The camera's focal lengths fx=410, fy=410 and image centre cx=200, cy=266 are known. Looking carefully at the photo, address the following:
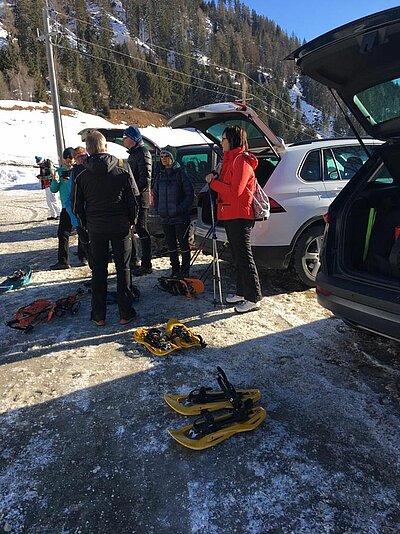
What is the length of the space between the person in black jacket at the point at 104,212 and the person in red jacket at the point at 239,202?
0.93m

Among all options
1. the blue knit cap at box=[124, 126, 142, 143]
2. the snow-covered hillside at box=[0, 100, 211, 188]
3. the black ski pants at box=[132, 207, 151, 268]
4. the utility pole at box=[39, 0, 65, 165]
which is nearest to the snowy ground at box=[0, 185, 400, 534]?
the black ski pants at box=[132, 207, 151, 268]

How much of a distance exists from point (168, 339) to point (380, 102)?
2.56m

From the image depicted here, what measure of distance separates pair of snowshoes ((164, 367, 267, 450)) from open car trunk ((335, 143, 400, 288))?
126 centimetres

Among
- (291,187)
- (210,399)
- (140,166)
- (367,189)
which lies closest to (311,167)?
(291,187)

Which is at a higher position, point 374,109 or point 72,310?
point 374,109

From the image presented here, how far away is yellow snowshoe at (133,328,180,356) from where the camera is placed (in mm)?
3547

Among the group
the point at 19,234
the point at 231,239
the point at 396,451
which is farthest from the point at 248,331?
the point at 19,234

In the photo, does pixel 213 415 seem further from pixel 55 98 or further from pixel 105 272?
pixel 55 98

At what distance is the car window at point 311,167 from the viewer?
470cm

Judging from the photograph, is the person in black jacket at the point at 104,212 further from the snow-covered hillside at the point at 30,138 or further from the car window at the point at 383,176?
the snow-covered hillside at the point at 30,138

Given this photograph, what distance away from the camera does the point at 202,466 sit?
227cm

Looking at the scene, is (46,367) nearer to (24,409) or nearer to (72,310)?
(24,409)

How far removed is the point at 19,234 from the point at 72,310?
208 inches

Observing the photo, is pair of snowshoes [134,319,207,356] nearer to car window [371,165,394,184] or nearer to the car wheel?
the car wheel
